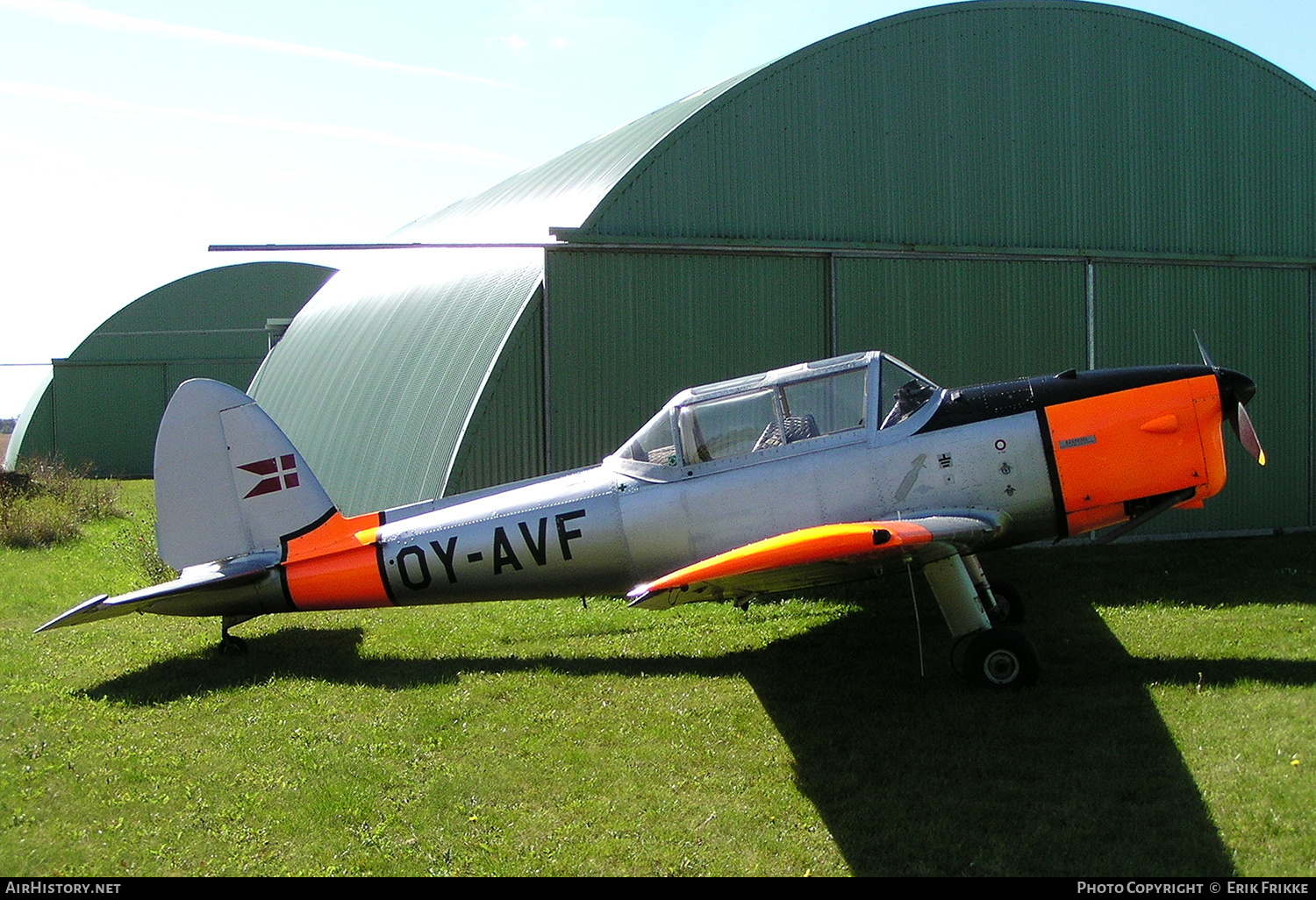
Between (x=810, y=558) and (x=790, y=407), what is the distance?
2.19 meters

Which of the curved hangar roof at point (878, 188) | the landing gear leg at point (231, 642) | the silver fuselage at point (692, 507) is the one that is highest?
the curved hangar roof at point (878, 188)

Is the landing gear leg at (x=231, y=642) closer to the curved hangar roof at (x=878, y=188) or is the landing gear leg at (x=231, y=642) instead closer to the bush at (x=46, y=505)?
the curved hangar roof at (x=878, y=188)

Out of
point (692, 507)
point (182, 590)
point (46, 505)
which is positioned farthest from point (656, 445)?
point (46, 505)

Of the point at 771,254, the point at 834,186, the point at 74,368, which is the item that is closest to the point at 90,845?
the point at 771,254

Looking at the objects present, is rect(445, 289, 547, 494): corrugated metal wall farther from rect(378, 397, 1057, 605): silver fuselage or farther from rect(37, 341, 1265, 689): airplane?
rect(378, 397, 1057, 605): silver fuselage

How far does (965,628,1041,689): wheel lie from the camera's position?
6.90 m

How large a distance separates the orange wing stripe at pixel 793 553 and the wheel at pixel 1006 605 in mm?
3229

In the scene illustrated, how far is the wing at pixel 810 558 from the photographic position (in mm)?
5582

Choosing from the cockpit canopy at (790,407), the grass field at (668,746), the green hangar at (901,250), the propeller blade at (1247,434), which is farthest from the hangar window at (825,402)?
the green hangar at (901,250)

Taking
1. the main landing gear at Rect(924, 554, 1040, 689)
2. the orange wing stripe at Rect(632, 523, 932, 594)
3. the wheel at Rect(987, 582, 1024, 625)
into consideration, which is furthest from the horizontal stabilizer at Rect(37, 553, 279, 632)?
the wheel at Rect(987, 582, 1024, 625)

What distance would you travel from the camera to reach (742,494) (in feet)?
24.5

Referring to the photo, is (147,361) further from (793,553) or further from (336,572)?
(793,553)
